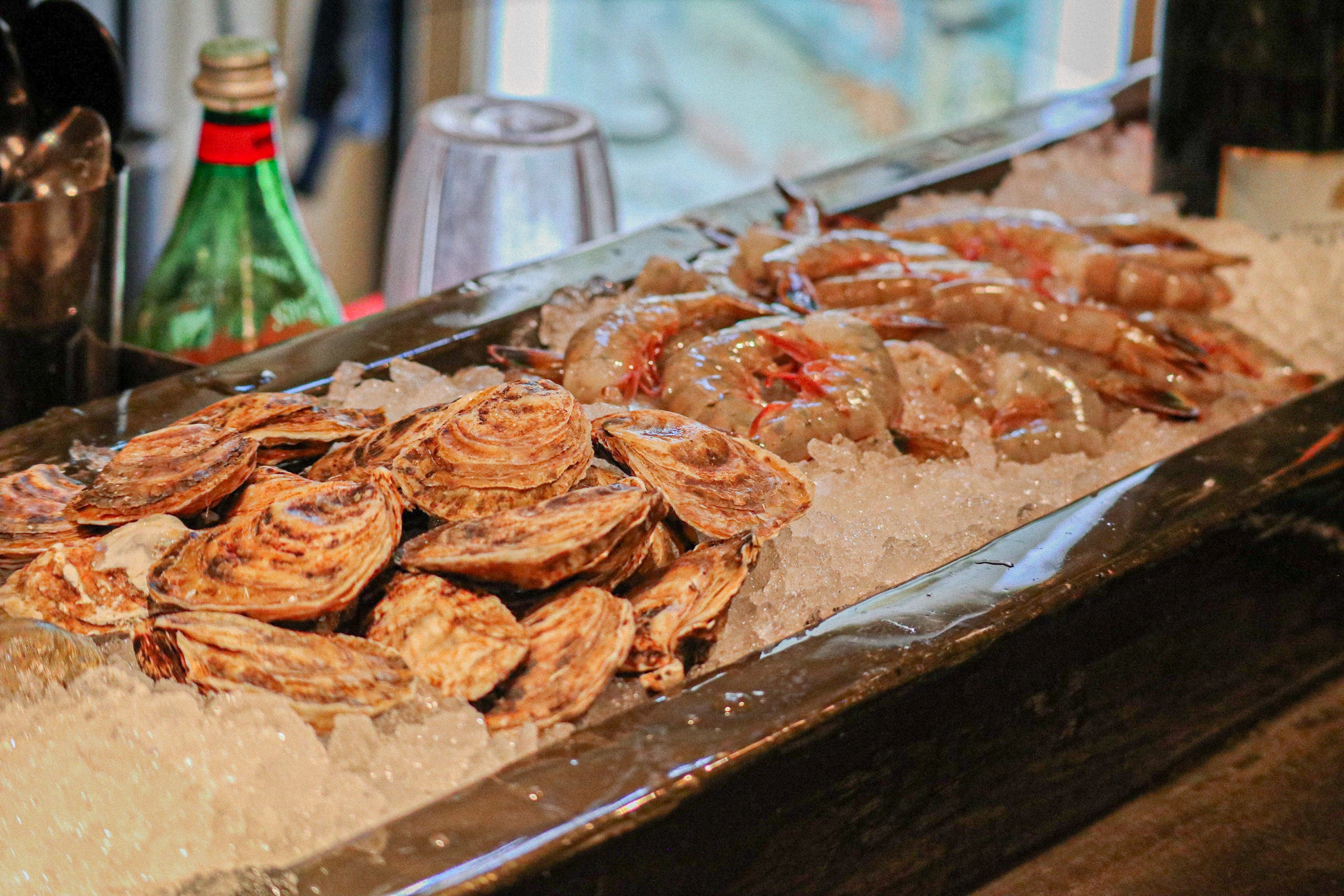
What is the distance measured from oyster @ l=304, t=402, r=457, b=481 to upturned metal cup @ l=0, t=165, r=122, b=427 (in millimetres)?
376

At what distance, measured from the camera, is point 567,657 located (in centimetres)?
87

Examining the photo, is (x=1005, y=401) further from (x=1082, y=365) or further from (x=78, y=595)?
(x=78, y=595)

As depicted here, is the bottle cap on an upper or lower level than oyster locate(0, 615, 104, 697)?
A: upper

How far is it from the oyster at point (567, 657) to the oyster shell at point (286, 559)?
119 mm

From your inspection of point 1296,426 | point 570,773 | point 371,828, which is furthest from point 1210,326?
point 371,828

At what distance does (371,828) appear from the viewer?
0.76 m

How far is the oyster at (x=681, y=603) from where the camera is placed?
90 cm

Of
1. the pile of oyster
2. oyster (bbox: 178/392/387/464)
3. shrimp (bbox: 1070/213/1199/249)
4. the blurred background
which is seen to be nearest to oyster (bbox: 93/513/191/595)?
the pile of oyster

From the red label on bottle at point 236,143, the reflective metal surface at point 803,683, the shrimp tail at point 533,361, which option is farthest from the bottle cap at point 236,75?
the reflective metal surface at point 803,683

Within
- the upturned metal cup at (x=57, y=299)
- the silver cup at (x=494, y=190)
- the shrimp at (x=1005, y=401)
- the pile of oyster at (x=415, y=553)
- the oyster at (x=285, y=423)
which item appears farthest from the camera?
the silver cup at (x=494, y=190)

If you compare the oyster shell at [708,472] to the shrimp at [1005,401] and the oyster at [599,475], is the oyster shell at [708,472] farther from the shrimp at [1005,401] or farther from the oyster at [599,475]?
the shrimp at [1005,401]

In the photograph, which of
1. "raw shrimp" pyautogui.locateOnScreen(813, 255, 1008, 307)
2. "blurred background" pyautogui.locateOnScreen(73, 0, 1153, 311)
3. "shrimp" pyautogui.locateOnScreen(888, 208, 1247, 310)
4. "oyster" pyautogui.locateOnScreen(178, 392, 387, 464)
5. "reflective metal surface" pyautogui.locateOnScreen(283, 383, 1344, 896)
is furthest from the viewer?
"blurred background" pyautogui.locateOnScreen(73, 0, 1153, 311)

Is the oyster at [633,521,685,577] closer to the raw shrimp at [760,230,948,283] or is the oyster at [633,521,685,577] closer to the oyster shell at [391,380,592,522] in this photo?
the oyster shell at [391,380,592,522]

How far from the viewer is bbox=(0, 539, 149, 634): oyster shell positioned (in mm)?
911
